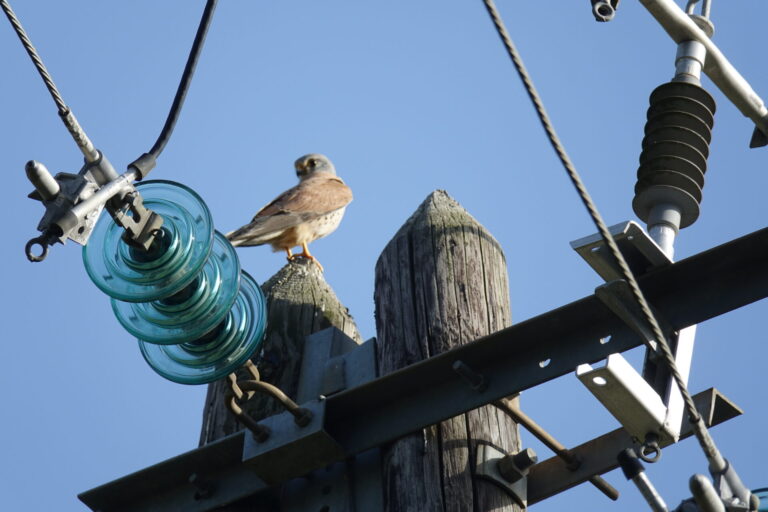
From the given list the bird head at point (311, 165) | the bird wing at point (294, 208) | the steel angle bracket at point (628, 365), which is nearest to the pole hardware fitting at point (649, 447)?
the steel angle bracket at point (628, 365)

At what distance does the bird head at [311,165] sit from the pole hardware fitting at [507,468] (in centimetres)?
900

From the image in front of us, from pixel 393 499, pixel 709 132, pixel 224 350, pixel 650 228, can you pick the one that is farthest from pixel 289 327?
pixel 709 132

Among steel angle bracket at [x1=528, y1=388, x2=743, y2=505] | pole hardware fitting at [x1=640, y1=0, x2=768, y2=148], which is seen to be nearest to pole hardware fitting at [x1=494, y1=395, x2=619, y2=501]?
steel angle bracket at [x1=528, y1=388, x2=743, y2=505]

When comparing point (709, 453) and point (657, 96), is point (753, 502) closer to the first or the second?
point (709, 453)

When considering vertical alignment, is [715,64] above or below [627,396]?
above

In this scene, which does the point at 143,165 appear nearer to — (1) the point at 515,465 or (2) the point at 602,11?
(1) the point at 515,465

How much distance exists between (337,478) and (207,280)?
736 millimetres

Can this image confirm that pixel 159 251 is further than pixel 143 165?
Yes

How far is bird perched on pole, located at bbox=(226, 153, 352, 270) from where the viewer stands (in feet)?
30.5

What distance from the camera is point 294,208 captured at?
9820 mm

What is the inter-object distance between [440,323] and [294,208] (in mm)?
6089

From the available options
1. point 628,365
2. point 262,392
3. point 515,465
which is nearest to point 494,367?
point 515,465

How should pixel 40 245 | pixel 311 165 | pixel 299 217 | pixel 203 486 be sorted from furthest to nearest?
1. pixel 311 165
2. pixel 299 217
3. pixel 203 486
4. pixel 40 245

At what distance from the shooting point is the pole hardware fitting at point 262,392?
12.0 feet
